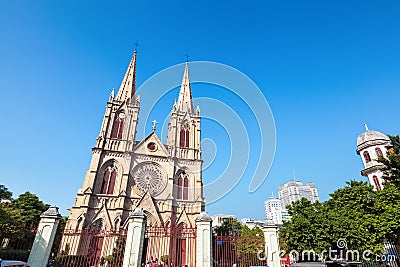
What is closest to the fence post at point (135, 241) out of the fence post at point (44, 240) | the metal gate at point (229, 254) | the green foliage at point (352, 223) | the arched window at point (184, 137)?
the fence post at point (44, 240)

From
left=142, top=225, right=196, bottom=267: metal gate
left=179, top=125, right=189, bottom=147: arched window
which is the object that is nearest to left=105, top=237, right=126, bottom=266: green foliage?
left=142, top=225, right=196, bottom=267: metal gate

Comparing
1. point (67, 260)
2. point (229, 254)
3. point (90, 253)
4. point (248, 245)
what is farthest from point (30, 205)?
point (229, 254)

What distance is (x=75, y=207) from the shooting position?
2270cm

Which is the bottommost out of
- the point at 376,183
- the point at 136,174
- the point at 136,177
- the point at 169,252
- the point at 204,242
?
the point at 169,252

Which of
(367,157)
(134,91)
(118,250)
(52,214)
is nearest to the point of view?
(52,214)

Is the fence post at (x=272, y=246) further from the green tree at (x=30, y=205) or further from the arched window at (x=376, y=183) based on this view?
the green tree at (x=30, y=205)

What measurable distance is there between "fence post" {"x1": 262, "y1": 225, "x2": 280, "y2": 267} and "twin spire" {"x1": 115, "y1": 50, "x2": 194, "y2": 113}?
84.2 feet

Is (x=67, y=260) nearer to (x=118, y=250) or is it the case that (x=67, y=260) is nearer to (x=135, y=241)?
(x=118, y=250)

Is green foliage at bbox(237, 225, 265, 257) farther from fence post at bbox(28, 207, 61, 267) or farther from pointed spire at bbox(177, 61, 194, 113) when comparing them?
pointed spire at bbox(177, 61, 194, 113)

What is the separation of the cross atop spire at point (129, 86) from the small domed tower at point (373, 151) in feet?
98.7

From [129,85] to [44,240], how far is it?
2818 centimetres

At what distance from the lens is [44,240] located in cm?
901

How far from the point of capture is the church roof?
26261 mm

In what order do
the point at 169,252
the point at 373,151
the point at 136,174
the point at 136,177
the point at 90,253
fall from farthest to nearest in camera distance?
the point at 136,174
the point at 136,177
the point at 373,151
the point at 90,253
the point at 169,252
